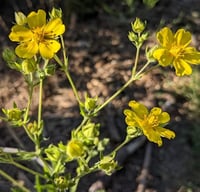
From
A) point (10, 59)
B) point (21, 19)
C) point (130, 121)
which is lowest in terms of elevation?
point (130, 121)

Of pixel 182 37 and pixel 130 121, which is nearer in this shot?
pixel 130 121

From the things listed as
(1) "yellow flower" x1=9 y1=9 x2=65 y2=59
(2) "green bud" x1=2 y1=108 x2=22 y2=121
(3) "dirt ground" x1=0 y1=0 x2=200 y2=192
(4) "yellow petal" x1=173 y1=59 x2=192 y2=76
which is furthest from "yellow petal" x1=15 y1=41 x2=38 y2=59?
(3) "dirt ground" x1=0 y1=0 x2=200 y2=192

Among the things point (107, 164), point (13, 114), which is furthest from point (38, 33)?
point (107, 164)

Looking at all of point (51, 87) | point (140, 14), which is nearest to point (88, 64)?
point (51, 87)

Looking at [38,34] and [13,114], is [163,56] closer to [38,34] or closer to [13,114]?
[38,34]

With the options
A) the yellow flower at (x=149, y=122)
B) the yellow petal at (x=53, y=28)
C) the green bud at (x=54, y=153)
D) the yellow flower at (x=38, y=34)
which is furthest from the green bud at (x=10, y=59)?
the yellow flower at (x=149, y=122)

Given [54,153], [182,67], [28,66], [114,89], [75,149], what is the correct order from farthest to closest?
1. [114,89]
2. [182,67]
3. [54,153]
4. [28,66]
5. [75,149]

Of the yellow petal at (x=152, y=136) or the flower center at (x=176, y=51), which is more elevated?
the flower center at (x=176, y=51)

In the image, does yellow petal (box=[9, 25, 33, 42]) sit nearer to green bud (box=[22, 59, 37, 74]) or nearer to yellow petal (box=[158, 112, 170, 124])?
green bud (box=[22, 59, 37, 74])

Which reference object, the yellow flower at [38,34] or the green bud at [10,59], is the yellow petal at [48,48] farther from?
the green bud at [10,59]

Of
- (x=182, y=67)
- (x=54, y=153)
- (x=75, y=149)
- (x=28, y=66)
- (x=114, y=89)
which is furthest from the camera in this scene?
(x=114, y=89)
